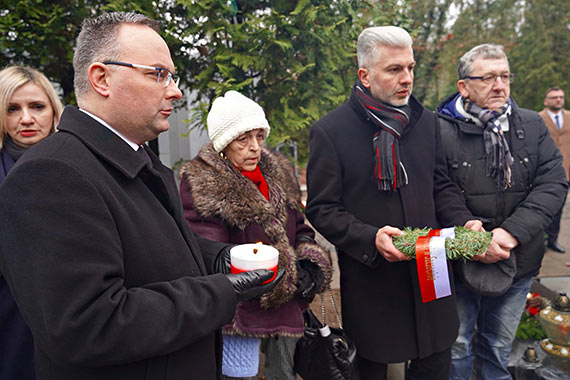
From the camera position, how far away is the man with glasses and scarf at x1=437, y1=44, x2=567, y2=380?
2611 millimetres

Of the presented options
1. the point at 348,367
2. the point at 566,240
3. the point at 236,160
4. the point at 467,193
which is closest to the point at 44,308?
the point at 236,160

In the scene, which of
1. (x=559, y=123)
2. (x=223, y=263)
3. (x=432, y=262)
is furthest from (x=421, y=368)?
(x=559, y=123)

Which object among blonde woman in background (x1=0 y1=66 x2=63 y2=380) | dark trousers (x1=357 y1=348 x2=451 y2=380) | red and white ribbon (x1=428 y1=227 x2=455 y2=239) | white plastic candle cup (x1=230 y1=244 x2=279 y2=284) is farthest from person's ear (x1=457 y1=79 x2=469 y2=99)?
blonde woman in background (x1=0 y1=66 x2=63 y2=380)

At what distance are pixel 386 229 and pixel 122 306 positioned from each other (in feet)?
4.76

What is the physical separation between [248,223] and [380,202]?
741 mm

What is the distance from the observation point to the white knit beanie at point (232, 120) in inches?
97.8

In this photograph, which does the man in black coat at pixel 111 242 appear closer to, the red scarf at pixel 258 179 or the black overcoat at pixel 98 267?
the black overcoat at pixel 98 267

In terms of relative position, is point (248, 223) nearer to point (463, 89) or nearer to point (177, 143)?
point (463, 89)

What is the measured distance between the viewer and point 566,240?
7.27 metres

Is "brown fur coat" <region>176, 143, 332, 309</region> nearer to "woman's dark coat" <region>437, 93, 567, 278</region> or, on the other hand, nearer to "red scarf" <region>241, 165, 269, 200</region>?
"red scarf" <region>241, 165, 269, 200</region>

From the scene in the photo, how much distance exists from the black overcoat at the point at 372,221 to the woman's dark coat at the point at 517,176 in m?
0.27

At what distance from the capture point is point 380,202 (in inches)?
97.4

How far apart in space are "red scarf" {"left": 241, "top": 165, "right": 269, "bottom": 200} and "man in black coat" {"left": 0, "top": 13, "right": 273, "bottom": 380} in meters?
1.00

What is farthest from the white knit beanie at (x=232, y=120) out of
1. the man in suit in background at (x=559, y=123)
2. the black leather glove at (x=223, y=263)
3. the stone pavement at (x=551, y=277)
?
the man in suit in background at (x=559, y=123)
